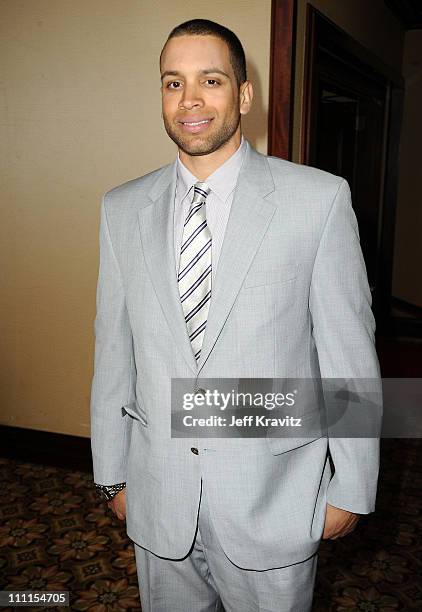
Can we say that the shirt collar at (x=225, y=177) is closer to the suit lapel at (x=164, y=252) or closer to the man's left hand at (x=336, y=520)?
the suit lapel at (x=164, y=252)

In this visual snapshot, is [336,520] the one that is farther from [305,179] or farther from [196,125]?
[196,125]

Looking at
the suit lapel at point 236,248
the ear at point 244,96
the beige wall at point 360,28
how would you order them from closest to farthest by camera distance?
the suit lapel at point 236,248, the ear at point 244,96, the beige wall at point 360,28

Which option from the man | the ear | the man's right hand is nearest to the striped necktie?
the man

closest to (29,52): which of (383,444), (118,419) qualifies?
(118,419)

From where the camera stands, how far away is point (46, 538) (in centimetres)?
271

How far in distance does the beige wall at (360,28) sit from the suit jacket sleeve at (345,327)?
1484 mm

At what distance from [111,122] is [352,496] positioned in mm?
2094

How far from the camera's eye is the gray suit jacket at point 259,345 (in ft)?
4.42

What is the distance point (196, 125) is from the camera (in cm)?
137

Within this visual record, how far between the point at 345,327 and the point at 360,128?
409 centimetres

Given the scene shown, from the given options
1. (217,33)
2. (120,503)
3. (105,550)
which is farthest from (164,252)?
(105,550)

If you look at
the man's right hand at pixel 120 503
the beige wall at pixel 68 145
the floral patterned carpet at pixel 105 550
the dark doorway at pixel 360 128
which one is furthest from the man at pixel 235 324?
the dark doorway at pixel 360 128

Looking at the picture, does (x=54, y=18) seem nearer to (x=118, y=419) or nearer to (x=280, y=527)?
(x=118, y=419)

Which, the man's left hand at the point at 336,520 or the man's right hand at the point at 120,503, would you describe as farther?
the man's right hand at the point at 120,503
